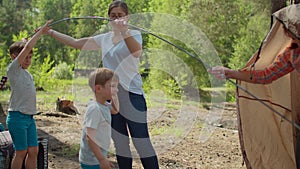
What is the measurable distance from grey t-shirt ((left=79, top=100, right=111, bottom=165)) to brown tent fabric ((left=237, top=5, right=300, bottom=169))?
1.24 m

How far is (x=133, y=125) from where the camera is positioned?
341cm

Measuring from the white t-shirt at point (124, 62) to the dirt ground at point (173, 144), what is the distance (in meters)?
1.64

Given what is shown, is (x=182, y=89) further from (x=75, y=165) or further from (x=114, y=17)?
(x=114, y=17)

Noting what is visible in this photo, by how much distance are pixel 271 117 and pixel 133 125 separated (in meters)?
1.07

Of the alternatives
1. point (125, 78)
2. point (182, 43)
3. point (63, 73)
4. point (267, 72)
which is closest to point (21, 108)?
point (125, 78)

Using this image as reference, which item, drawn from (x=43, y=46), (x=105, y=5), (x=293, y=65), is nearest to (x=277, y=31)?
(x=293, y=65)

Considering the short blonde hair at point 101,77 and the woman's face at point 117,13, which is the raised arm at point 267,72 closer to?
the short blonde hair at point 101,77

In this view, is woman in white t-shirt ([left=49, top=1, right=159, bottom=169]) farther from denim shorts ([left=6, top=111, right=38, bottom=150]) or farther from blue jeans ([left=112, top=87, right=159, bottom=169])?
denim shorts ([left=6, top=111, right=38, bottom=150])

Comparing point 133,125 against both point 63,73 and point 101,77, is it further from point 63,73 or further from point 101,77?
point 63,73

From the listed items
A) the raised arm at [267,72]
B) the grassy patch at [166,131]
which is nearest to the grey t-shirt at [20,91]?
the raised arm at [267,72]

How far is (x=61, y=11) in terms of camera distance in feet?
101

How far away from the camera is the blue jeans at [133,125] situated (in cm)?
337

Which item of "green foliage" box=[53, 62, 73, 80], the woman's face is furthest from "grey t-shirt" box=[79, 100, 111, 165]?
"green foliage" box=[53, 62, 73, 80]

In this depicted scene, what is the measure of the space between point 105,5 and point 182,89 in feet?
38.5
